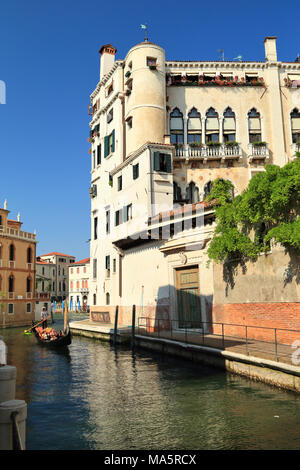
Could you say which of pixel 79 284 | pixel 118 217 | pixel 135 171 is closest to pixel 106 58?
pixel 135 171

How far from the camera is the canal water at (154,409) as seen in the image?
25.4 feet

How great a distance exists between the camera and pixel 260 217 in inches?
590

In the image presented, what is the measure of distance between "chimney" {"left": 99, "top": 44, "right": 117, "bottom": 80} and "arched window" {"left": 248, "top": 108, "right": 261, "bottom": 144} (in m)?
13.4

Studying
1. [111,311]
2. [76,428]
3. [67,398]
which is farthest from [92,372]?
[111,311]

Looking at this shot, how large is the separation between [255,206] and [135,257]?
494 inches

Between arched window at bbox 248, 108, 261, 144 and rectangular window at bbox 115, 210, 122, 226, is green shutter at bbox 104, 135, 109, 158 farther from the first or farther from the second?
arched window at bbox 248, 108, 261, 144

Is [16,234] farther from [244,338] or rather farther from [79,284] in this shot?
[79,284]

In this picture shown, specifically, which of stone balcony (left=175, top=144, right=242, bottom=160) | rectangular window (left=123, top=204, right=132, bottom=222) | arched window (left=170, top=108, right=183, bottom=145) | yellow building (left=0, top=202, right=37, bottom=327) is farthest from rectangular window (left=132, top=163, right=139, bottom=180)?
yellow building (left=0, top=202, right=37, bottom=327)

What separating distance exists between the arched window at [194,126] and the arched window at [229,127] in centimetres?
178

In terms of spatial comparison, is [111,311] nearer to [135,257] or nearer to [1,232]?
[135,257]

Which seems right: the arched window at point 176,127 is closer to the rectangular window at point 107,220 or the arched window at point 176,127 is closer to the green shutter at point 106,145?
the green shutter at point 106,145

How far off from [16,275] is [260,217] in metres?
35.8

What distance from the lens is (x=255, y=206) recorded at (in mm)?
15023

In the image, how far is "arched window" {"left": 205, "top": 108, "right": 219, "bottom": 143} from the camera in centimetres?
2777
